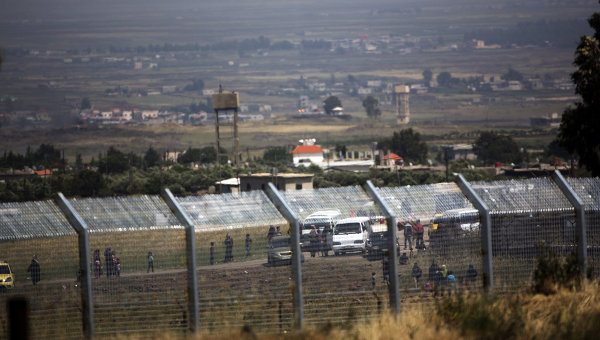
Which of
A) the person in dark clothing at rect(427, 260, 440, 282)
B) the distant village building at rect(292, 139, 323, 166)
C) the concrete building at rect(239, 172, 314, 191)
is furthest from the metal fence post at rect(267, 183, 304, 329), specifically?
the distant village building at rect(292, 139, 323, 166)

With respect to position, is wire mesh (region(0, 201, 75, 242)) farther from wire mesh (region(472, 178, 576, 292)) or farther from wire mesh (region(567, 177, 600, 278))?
wire mesh (region(567, 177, 600, 278))

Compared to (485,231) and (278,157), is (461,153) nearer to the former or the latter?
(278,157)

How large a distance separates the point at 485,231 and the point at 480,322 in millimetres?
1701

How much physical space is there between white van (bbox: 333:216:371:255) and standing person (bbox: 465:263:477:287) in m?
1.52

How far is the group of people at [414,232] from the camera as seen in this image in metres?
11.6

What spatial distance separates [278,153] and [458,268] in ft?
537

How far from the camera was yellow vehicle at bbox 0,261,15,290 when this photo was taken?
10308 mm

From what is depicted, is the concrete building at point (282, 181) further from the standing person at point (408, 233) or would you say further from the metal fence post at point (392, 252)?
the metal fence post at point (392, 252)

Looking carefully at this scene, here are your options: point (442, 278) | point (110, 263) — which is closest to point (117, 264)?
point (110, 263)

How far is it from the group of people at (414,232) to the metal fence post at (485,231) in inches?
33.0

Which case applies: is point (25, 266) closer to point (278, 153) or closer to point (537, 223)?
point (537, 223)

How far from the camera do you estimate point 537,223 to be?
491 inches

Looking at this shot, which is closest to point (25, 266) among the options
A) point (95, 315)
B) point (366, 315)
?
point (95, 315)

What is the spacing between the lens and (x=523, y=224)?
12.4m
